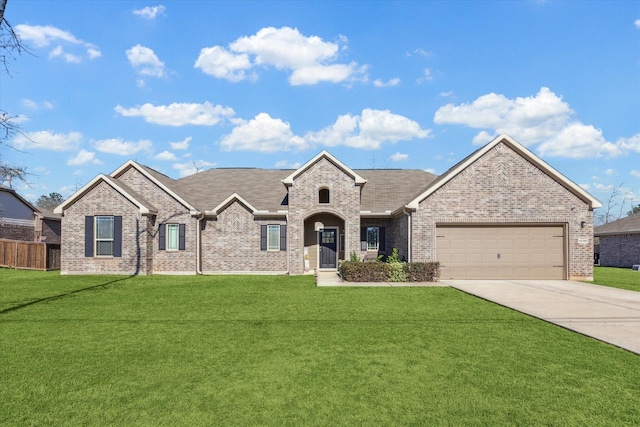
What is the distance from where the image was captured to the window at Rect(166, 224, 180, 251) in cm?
2095

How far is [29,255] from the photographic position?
74.1ft

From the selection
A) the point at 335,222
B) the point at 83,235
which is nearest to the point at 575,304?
the point at 335,222

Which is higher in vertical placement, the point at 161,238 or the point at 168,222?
the point at 168,222

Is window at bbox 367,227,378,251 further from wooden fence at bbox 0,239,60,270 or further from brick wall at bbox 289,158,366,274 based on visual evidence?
wooden fence at bbox 0,239,60,270

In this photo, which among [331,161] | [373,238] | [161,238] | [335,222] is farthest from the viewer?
[335,222]

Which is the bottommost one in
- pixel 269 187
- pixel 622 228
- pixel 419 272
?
pixel 419 272

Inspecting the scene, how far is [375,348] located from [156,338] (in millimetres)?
4150

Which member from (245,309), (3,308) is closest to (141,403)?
(245,309)

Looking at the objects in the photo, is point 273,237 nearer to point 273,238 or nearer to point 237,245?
point 273,238

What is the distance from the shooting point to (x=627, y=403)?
455cm

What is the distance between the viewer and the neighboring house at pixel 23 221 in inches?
1158

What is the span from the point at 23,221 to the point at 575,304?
125 ft

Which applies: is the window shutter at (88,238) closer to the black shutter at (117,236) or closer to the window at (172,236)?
the black shutter at (117,236)

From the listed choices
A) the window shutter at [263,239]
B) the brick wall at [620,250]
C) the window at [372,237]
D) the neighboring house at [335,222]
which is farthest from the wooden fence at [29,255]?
the brick wall at [620,250]
